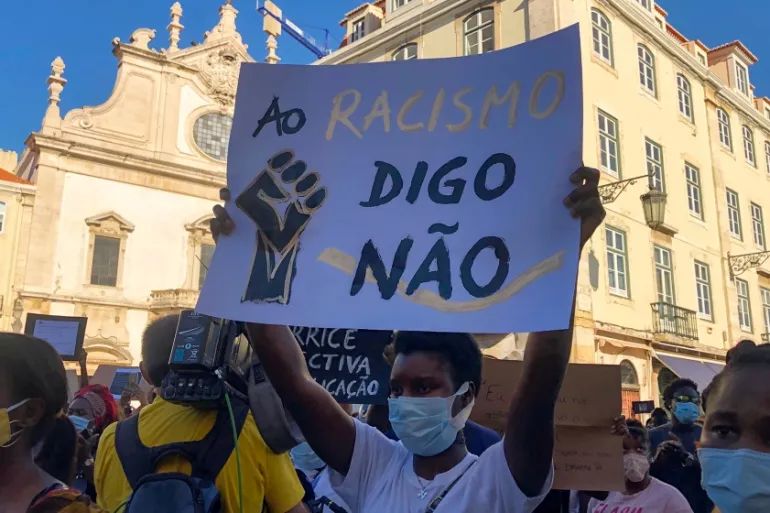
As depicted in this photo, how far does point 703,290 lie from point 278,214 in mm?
19527

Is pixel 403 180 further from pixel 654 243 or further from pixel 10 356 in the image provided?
pixel 654 243

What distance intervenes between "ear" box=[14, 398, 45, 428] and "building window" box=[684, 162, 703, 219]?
64.9ft

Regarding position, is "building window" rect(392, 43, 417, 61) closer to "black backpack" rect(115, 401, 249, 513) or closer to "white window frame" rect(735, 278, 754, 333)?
"white window frame" rect(735, 278, 754, 333)

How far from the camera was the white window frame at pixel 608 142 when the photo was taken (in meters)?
16.0

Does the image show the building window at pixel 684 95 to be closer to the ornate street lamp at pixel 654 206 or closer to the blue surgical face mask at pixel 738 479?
the ornate street lamp at pixel 654 206

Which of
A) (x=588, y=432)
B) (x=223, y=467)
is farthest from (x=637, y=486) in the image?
(x=223, y=467)

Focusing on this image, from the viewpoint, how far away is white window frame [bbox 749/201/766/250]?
73.3 ft

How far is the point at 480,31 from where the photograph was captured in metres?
16.9

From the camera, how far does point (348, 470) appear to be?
200 cm

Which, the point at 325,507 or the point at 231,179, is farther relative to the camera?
the point at 325,507

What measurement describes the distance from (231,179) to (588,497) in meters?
2.77

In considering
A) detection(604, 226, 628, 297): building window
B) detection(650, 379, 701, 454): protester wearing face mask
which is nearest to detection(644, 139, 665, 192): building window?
detection(604, 226, 628, 297): building window

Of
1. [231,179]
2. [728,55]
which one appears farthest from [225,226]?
[728,55]

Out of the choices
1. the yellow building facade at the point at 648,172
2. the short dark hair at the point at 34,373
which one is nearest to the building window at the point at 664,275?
the yellow building facade at the point at 648,172
